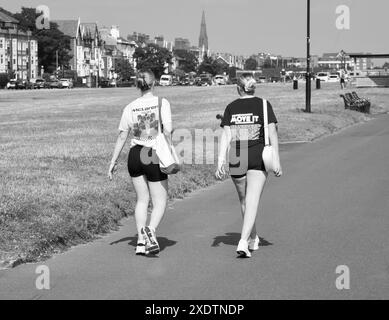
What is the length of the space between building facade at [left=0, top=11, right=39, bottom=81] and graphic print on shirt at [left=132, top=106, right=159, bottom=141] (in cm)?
13725

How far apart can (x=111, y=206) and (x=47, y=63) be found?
6125 inches

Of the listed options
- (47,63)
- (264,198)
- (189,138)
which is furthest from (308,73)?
(47,63)

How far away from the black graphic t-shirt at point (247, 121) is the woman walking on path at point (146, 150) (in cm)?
66

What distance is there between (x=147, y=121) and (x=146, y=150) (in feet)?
1.01

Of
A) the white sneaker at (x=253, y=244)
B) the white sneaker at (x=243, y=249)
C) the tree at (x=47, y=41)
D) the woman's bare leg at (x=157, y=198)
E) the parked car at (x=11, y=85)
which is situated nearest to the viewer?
the white sneaker at (x=243, y=249)

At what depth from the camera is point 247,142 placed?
8.57 m

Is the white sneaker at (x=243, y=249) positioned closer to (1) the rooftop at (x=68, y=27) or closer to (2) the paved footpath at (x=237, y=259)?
(2) the paved footpath at (x=237, y=259)

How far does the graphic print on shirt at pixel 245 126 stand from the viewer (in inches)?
334

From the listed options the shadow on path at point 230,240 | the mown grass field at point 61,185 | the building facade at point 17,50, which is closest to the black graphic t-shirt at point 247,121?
the shadow on path at point 230,240

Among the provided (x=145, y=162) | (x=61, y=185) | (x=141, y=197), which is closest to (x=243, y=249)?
(x=141, y=197)

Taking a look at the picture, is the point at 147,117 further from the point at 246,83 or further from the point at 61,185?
the point at 61,185

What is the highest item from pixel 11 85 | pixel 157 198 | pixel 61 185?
pixel 11 85

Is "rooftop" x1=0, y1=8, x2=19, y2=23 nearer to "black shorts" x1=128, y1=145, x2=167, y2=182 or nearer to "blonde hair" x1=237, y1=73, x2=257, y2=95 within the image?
"black shorts" x1=128, y1=145, x2=167, y2=182
